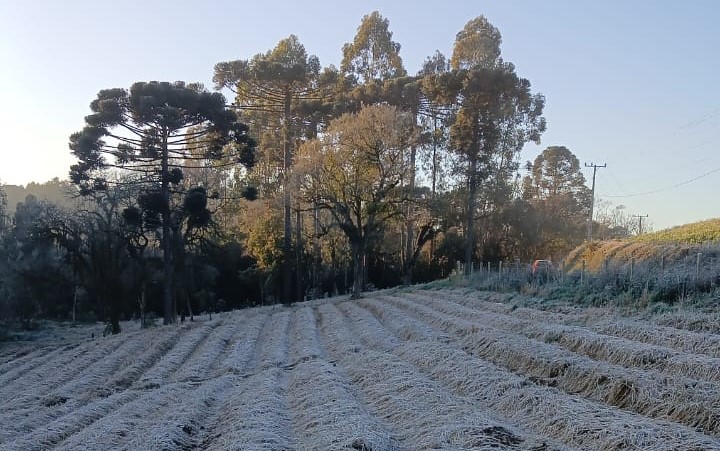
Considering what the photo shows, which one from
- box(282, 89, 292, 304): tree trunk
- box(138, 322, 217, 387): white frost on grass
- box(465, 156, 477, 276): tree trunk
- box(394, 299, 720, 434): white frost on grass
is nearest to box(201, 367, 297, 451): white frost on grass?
box(394, 299, 720, 434): white frost on grass

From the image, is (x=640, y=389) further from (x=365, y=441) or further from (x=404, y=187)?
(x=404, y=187)

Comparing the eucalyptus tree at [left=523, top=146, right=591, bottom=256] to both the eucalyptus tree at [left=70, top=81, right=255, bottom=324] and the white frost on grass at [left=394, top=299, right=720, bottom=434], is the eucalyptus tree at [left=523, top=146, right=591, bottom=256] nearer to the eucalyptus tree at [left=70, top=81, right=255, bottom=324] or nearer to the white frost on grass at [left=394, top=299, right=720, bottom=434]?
the eucalyptus tree at [left=70, top=81, right=255, bottom=324]

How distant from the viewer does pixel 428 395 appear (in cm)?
848

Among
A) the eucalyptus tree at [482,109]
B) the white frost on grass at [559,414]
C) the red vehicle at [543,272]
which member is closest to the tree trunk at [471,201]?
the eucalyptus tree at [482,109]

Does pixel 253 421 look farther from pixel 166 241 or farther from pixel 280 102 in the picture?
pixel 280 102

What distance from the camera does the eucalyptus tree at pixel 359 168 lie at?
105 feet

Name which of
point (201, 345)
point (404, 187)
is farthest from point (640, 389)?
point (404, 187)

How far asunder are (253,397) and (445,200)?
85.8 ft

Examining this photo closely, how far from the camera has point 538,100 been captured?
137 feet

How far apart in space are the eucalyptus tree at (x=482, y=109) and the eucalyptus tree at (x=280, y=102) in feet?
25.9

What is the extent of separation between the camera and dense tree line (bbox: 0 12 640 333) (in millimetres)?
31172

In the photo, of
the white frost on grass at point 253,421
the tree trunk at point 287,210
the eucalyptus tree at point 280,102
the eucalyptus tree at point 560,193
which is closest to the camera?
the white frost on grass at point 253,421

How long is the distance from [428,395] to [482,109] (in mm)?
31574

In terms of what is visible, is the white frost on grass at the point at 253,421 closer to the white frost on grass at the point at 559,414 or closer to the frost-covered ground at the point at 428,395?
the frost-covered ground at the point at 428,395
